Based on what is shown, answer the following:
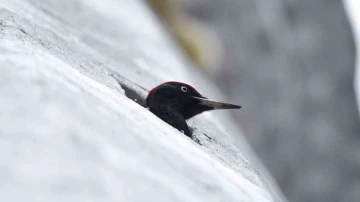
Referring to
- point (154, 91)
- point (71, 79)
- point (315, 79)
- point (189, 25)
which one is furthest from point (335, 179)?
point (71, 79)

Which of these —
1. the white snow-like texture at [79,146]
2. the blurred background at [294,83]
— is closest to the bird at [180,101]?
the white snow-like texture at [79,146]

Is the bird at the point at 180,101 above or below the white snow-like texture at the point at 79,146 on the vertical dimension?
above

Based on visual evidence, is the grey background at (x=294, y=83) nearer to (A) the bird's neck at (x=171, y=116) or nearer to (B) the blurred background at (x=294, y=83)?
(B) the blurred background at (x=294, y=83)

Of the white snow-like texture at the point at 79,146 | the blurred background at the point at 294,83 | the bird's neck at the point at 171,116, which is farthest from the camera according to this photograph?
the blurred background at the point at 294,83

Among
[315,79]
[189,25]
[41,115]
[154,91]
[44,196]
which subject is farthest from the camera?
[315,79]

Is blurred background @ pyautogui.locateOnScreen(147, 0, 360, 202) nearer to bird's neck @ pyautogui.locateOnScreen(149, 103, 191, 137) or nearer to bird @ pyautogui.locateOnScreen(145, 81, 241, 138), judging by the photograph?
bird @ pyautogui.locateOnScreen(145, 81, 241, 138)

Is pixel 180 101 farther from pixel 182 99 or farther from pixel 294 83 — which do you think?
pixel 294 83

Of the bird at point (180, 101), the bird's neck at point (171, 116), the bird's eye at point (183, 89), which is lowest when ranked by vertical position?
the bird's neck at point (171, 116)

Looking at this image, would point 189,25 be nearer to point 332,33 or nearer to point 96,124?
point 332,33
